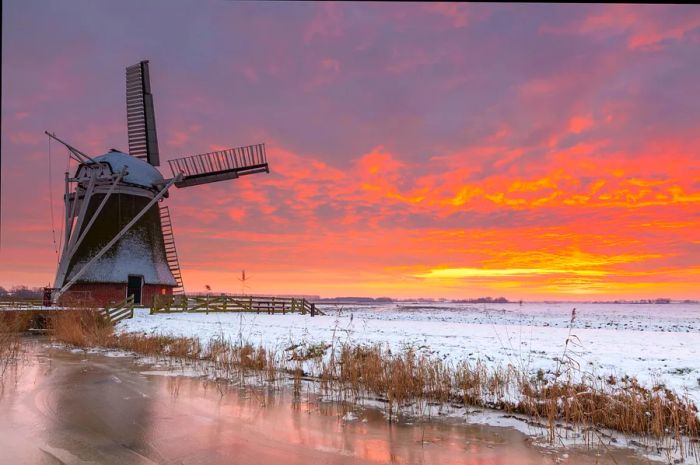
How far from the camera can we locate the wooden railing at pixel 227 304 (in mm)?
27002

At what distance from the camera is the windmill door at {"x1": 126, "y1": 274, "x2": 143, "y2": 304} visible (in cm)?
2733

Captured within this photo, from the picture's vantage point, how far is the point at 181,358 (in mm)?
13383

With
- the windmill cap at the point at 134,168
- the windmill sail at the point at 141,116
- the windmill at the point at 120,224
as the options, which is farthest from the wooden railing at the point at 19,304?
the windmill sail at the point at 141,116

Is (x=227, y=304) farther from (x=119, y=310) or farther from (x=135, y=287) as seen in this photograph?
(x=119, y=310)

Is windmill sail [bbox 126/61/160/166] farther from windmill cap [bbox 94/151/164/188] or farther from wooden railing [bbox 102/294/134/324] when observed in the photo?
wooden railing [bbox 102/294/134/324]

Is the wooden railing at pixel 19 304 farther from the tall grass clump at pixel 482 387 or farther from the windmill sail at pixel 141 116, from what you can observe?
the tall grass clump at pixel 482 387

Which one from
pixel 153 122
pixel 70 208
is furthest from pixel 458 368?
pixel 153 122

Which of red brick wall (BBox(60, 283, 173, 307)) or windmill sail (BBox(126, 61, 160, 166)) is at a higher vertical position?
windmill sail (BBox(126, 61, 160, 166))

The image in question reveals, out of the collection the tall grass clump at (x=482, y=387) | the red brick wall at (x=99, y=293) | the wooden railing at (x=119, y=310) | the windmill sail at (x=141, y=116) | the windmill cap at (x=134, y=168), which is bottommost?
the tall grass clump at (x=482, y=387)

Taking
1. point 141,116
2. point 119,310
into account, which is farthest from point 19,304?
point 141,116

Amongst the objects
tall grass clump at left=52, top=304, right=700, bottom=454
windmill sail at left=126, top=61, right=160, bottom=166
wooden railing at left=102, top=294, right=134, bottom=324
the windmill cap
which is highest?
windmill sail at left=126, top=61, right=160, bottom=166

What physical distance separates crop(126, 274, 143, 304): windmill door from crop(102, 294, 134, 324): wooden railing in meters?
1.36

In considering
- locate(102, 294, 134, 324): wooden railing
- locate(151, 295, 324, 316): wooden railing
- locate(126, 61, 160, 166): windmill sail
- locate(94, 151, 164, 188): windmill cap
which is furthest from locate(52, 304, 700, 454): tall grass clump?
locate(126, 61, 160, 166): windmill sail

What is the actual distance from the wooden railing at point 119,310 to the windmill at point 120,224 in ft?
4.58
